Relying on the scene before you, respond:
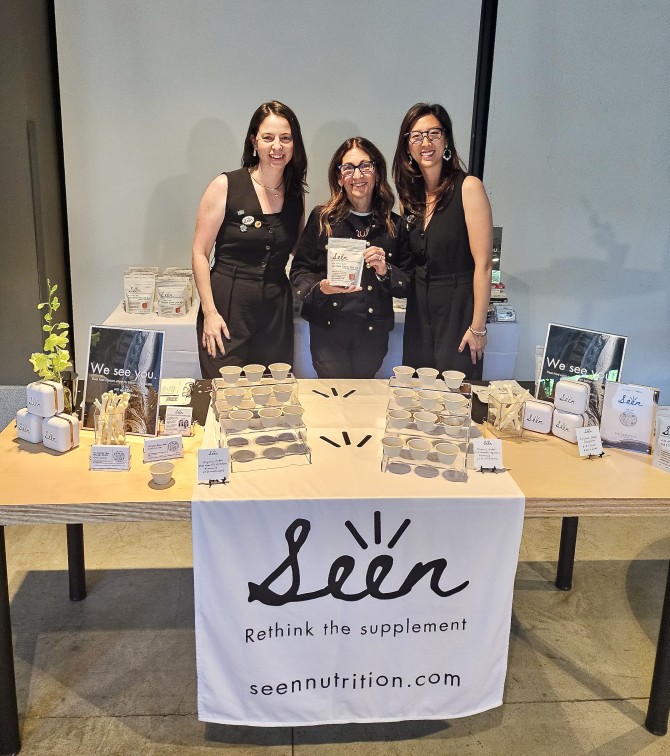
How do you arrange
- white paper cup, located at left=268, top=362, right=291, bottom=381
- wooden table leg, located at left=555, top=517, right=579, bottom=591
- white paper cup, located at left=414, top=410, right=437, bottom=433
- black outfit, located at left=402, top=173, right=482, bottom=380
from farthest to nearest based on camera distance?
black outfit, located at left=402, top=173, right=482, bottom=380
wooden table leg, located at left=555, top=517, right=579, bottom=591
white paper cup, located at left=268, top=362, right=291, bottom=381
white paper cup, located at left=414, top=410, right=437, bottom=433

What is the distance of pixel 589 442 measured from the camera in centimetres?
212

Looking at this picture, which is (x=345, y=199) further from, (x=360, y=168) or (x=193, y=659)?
(x=193, y=659)

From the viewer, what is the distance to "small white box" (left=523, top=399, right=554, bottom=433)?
7.48 feet

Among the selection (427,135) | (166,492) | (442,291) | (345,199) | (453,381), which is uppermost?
(427,135)

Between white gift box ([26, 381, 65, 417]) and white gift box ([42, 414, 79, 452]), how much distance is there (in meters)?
0.02

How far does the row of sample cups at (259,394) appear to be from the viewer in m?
2.09

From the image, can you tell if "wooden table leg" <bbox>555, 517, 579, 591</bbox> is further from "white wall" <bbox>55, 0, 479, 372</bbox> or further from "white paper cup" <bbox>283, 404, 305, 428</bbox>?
"white wall" <bbox>55, 0, 479, 372</bbox>

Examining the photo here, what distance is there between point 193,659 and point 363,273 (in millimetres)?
1698

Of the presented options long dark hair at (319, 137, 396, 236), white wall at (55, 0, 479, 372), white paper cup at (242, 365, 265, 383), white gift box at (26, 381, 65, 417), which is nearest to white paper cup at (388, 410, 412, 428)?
white paper cup at (242, 365, 265, 383)

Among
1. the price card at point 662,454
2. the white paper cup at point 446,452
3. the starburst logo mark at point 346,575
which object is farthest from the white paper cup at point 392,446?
the price card at point 662,454

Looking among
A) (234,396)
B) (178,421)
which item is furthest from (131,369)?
(234,396)

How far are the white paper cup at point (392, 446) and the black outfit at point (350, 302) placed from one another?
1.31m

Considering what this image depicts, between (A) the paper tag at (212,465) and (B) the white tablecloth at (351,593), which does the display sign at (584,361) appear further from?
(A) the paper tag at (212,465)

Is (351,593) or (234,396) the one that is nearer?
(351,593)
